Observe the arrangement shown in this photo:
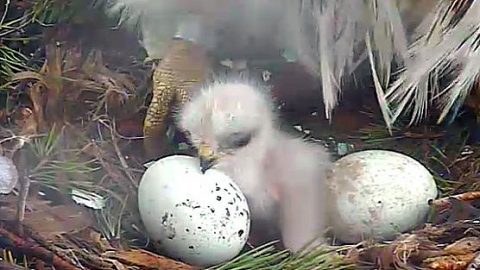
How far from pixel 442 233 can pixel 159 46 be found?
0.43m

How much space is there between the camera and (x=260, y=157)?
108 centimetres

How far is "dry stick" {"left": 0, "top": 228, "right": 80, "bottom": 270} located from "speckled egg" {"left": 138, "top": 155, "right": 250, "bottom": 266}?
0.12 metres

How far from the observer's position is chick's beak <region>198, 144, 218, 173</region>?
1010mm

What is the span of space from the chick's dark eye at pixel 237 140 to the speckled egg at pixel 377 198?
95 mm

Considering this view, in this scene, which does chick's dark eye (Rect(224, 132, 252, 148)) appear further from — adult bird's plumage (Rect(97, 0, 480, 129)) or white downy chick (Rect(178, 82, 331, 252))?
adult bird's plumage (Rect(97, 0, 480, 129))

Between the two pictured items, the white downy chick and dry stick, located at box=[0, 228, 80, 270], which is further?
the white downy chick

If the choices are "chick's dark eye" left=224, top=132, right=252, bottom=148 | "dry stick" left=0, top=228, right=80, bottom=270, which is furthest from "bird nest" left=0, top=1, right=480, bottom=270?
"chick's dark eye" left=224, top=132, right=252, bottom=148

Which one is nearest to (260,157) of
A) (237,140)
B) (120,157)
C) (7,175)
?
(237,140)

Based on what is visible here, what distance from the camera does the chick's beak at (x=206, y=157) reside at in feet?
3.31

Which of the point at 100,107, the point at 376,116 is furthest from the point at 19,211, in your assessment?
the point at 376,116

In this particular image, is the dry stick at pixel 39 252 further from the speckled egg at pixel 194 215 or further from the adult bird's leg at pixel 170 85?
the adult bird's leg at pixel 170 85

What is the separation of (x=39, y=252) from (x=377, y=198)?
0.35m

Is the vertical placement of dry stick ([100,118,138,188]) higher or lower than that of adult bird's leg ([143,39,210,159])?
lower

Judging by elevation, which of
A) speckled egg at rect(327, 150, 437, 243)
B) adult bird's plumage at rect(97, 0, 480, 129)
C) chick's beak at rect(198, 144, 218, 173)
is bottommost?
speckled egg at rect(327, 150, 437, 243)
